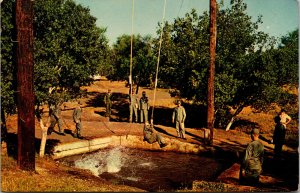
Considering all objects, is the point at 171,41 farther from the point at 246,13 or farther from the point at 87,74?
the point at 87,74

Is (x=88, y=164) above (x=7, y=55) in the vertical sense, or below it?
below

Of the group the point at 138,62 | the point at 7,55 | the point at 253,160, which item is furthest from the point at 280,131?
the point at 138,62

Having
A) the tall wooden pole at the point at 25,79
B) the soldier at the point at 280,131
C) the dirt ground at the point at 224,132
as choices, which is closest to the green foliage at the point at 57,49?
the tall wooden pole at the point at 25,79

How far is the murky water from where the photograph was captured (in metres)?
11.5

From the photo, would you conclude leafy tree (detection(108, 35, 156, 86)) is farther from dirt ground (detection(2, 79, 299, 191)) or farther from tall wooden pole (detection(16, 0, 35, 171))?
tall wooden pole (detection(16, 0, 35, 171))

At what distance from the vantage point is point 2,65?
393 inches

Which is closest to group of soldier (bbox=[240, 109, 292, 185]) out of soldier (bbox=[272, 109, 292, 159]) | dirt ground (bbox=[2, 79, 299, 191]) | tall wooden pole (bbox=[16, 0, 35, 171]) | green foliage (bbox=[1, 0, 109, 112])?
dirt ground (bbox=[2, 79, 299, 191])

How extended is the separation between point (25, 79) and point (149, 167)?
5967 mm

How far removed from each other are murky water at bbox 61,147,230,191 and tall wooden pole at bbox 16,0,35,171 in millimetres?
3082

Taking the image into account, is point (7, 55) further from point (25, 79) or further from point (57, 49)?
point (57, 49)

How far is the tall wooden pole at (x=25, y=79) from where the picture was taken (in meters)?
9.56

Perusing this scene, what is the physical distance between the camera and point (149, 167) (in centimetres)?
1321

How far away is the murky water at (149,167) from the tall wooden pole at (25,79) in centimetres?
308

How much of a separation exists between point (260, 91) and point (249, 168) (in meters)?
11.3
